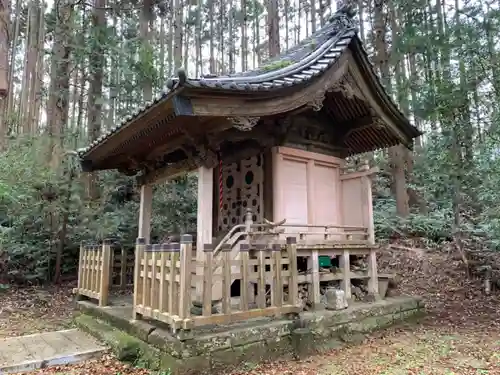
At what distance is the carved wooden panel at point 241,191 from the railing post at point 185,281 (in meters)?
2.61

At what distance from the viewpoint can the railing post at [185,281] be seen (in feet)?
13.2

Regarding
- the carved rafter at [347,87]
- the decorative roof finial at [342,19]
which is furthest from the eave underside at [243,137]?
the decorative roof finial at [342,19]

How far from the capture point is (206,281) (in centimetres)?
421

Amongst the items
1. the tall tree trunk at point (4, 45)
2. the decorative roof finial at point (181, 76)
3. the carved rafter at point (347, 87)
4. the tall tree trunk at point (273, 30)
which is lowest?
the decorative roof finial at point (181, 76)

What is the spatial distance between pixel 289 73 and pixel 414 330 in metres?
4.69

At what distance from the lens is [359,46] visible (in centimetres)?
636

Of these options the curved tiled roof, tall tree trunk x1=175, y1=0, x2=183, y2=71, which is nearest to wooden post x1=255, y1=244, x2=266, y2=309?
the curved tiled roof

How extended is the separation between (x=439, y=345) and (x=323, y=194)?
121 inches

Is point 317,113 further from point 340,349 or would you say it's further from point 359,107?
point 340,349

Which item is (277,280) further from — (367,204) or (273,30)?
(273,30)

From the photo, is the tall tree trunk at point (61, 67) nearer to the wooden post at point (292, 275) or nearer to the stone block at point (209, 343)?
the wooden post at point (292, 275)

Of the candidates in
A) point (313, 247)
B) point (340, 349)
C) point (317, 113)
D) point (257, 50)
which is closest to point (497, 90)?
point (317, 113)

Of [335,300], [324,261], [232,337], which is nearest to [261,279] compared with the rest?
[232,337]

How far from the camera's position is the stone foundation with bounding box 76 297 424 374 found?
4102mm
